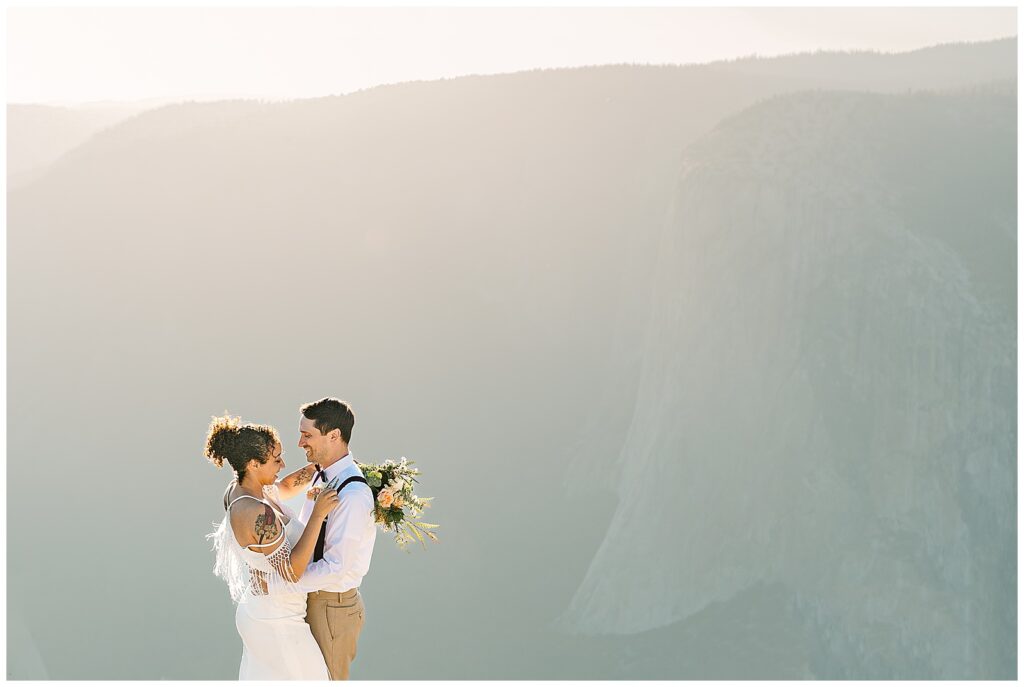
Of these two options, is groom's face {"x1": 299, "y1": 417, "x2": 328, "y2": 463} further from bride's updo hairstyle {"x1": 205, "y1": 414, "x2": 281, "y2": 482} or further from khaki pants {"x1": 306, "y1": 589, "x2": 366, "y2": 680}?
khaki pants {"x1": 306, "y1": 589, "x2": 366, "y2": 680}

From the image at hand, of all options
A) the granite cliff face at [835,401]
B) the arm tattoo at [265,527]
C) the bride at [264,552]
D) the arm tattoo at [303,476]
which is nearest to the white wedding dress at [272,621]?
the bride at [264,552]

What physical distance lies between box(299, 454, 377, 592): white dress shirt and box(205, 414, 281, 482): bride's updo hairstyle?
396mm

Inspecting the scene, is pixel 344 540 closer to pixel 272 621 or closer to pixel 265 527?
pixel 265 527

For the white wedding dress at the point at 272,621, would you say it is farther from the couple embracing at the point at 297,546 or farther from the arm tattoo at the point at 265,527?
the arm tattoo at the point at 265,527

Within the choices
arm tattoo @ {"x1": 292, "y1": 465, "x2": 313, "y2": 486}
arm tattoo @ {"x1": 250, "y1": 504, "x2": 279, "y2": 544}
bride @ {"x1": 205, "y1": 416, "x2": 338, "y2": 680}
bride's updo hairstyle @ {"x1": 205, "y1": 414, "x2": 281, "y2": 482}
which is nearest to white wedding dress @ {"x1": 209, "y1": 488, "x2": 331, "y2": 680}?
bride @ {"x1": 205, "y1": 416, "x2": 338, "y2": 680}

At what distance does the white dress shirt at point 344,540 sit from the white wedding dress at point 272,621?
17cm

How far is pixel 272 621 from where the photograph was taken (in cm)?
677

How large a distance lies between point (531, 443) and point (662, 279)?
5.28m

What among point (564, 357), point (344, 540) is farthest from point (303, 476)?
point (564, 357)

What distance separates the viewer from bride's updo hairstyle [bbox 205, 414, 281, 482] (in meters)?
6.50

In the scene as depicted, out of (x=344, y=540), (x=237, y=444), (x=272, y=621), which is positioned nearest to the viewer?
(x=237, y=444)

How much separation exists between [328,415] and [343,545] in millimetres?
685

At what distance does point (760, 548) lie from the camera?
25.6m

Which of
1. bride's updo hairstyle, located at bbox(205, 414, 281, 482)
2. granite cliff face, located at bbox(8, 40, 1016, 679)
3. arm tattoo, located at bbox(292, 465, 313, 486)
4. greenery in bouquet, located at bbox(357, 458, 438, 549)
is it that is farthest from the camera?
granite cliff face, located at bbox(8, 40, 1016, 679)
